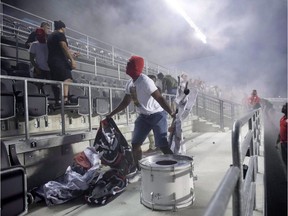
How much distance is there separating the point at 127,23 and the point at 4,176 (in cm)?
1785

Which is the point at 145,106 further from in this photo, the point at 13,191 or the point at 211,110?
the point at 211,110

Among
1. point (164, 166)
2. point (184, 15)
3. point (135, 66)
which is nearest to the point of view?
point (164, 166)

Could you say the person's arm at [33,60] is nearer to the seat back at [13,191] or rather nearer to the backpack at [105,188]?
the backpack at [105,188]

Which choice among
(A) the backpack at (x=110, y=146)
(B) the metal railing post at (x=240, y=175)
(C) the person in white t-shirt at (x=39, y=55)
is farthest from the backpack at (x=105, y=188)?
(C) the person in white t-shirt at (x=39, y=55)

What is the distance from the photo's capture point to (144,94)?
344 centimetres

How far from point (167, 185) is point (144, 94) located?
129 cm

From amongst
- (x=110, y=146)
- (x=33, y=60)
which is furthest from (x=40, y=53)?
(x=110, y=146)

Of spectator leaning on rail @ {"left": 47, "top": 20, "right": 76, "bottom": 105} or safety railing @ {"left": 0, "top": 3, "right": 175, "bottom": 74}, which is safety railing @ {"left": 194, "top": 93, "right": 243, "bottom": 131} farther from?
spectator leaning on rail @ {"left": 47, "top": 20, "right": 76, "bottom": 105}

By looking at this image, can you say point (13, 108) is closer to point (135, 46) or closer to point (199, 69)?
point (135, 46)

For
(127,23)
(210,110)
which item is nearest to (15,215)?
(210,110)

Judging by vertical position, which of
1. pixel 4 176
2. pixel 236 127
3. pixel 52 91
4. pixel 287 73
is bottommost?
pixel 4 176

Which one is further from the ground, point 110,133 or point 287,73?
point 287,73

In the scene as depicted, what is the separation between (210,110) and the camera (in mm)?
11984

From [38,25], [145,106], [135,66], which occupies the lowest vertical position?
[145,106]
